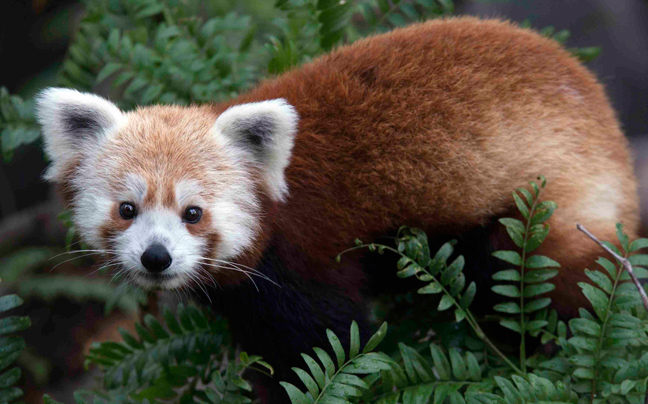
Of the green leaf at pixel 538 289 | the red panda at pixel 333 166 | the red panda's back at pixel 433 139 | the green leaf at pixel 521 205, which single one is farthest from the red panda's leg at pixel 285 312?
the green leaf at pixel 521 205

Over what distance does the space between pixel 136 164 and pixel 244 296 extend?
2.29ft

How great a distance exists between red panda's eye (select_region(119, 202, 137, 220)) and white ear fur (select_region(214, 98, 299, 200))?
45cm

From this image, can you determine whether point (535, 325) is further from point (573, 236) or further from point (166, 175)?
point (166, 175)

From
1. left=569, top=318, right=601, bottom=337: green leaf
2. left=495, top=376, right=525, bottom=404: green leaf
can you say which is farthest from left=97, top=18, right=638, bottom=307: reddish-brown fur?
left=495, top=376, right=525, bottom=404: green leaf

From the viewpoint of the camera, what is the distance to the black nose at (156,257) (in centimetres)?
231

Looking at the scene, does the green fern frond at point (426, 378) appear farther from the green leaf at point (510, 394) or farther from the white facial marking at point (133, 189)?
the white facial marking at point (133, 189)

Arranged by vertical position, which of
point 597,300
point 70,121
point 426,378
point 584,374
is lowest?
point 426,378

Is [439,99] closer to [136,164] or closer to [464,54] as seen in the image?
[464,54]

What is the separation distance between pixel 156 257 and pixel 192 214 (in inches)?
9.0

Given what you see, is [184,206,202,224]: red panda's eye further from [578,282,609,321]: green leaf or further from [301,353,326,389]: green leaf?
[578,282,609,321]: green leaf

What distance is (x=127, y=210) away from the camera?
2449 mm

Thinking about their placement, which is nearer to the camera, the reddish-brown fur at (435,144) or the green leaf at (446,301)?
the green leaf at (446,301)

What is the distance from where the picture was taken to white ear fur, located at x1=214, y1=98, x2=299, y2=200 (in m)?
2.50

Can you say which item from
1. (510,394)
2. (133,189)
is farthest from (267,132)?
(510,394)
